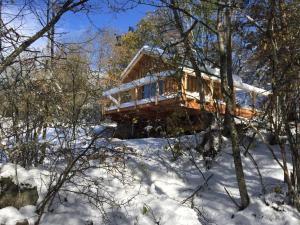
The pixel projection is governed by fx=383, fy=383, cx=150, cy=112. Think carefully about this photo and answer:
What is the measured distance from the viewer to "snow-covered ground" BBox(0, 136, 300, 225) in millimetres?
7012

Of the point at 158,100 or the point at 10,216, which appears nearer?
the point at 10,216

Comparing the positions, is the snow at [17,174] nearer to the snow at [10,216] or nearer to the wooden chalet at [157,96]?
the snow at [10,216]

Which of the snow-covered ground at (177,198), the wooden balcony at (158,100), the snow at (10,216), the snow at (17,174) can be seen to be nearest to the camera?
the snow at (10,216)

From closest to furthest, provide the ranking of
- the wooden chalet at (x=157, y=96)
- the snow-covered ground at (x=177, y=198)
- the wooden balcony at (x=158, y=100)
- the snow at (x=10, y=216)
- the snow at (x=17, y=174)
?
the snow at (x=10, y=216)
the snow at (x=17, y=174)
the snow-covered ground at (x=177, y=198)
the wooden chalet at (x=157, y=96)
the wooden balcony at (x=158, y=100)

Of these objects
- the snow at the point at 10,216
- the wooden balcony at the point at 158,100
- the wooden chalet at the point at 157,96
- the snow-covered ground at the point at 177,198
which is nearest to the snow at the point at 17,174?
the snow-covered ground at the point at 177,198

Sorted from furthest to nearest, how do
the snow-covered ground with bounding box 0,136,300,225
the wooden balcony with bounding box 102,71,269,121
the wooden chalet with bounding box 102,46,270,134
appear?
the wooden balcony with bounding box 102,71,269,121 → the wooden chalet with bounding box 102,46,270,134 → the snow-covered ground with bounding box 0,136,300,225

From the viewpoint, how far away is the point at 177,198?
8.09m

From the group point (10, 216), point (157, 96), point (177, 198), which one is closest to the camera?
point (10, 216)

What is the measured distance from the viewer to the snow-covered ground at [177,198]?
7.01 metres

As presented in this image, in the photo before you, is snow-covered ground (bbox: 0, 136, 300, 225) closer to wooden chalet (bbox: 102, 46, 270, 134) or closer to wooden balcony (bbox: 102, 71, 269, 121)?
wooden chalet (bbox: 102, 46, 270, 134)

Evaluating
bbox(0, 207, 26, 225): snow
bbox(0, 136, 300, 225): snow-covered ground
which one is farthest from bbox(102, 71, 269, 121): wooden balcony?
bbox(0, 207, 26, 225): snow

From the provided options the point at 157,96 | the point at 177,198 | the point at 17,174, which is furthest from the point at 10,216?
the point at 157,96

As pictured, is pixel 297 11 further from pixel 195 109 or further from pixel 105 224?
pixel 195 109

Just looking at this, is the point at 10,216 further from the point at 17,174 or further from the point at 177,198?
the point at 177,198
